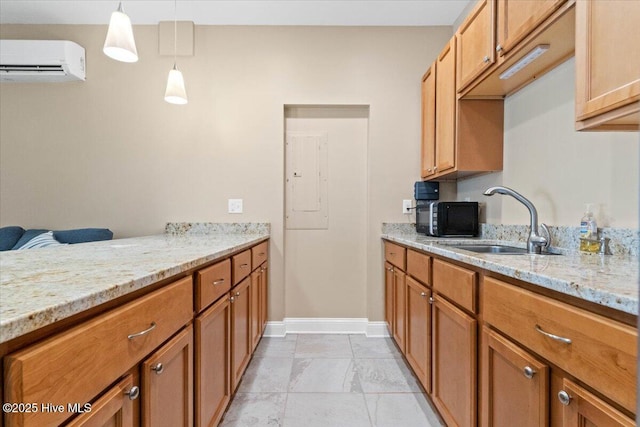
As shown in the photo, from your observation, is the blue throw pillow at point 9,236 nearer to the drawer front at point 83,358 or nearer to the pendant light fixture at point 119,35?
the pendant light fixture at point 119,35

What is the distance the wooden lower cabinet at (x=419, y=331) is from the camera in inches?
63.6

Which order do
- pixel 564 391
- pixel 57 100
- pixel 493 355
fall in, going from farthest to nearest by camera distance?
pixel 57 100
pixel 493 355
pixel 564 391

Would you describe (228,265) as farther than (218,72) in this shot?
No

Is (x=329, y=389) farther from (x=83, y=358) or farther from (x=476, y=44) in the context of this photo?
(x=476, y=44)

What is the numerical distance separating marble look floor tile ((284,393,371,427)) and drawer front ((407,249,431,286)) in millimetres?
760

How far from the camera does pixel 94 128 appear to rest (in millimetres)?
2705

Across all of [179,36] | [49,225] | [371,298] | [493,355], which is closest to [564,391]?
[493,355]

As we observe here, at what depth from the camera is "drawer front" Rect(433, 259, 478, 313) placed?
1153 mm

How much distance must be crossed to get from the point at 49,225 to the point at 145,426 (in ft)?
8.94

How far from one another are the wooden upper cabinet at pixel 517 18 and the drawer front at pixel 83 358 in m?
1.69

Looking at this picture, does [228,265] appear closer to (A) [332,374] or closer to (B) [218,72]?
(A) [332,374]

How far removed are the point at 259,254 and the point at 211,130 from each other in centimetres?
121

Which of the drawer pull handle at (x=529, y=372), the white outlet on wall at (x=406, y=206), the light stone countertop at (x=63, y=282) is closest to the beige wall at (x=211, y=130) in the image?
the white outlet on wall at (x=406, y=206)

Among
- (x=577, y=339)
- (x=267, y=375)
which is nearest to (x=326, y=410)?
(x=267, y=375)
